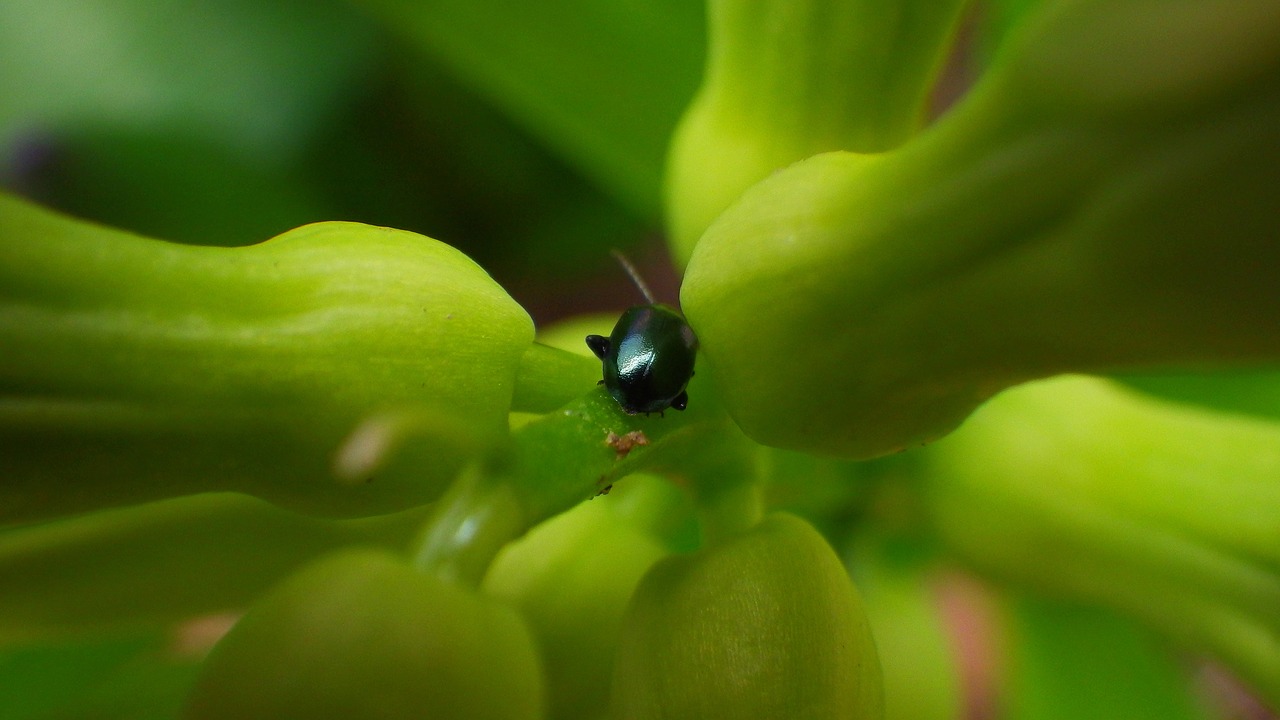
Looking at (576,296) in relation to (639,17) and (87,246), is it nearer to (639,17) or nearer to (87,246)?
(639,17)

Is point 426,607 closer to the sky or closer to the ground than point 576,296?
closer to the ground

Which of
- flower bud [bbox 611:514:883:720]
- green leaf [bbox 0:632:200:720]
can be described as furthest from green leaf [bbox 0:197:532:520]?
green leaf [bbox 0:632:200:720]

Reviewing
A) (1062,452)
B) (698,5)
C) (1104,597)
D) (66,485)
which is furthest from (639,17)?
(66,485)

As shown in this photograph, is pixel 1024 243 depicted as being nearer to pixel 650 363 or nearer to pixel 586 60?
pixel 650 363

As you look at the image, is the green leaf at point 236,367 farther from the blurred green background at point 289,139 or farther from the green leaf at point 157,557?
the blurred green background at point 289,139

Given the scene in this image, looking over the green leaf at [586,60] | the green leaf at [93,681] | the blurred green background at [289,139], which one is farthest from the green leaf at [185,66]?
the green leaf at [93,681]

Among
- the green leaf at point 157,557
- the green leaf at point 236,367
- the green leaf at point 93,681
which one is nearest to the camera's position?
the green leaf at point 236,367

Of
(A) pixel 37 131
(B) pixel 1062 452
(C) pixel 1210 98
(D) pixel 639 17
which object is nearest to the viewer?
(C) pixel 1210 98

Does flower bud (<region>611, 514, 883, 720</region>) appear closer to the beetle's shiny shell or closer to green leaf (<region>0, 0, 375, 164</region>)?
the beetle's shiny shell
